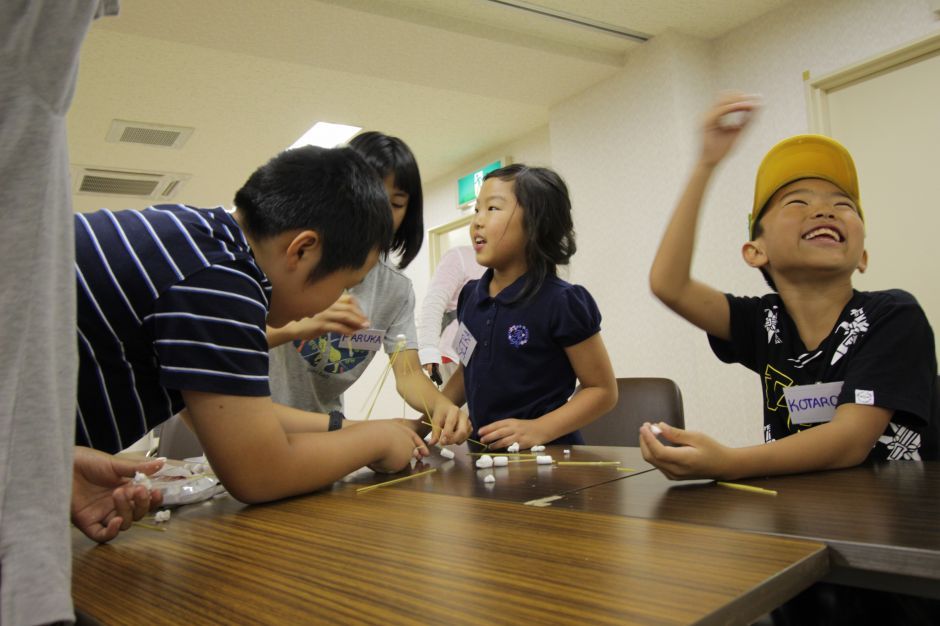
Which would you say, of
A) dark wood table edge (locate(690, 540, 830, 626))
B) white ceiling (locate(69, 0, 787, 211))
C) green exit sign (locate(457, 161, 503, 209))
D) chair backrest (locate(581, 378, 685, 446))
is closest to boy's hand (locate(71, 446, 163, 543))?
dark wood table edge (locate(690, 540, 830, 626))

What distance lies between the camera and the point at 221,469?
0.86 m

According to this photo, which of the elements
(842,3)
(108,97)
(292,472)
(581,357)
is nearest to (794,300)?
(581,357)

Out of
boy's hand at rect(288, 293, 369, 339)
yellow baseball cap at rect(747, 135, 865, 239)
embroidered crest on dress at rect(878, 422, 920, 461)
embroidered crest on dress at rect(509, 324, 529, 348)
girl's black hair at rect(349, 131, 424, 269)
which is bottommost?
embroidered crest on dress at rect(878, 422, 920, 461)

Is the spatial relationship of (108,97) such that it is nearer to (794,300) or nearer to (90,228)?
(90,228)

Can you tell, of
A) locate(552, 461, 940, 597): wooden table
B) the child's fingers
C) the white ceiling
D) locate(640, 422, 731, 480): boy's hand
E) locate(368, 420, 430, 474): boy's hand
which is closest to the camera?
locate(552, 461, 940, 597): wooden table

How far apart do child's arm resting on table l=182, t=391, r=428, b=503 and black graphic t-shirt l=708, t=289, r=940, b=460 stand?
2.78ft

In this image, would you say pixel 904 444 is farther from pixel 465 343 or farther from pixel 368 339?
pixel 368 339

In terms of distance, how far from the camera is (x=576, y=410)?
1.62 metres

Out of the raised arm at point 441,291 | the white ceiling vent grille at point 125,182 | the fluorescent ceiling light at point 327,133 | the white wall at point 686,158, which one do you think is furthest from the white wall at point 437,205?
the white ceiling vent grille at point 125,182

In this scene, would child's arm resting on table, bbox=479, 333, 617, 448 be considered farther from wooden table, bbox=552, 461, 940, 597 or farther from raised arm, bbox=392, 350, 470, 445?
wooden table, bbox=552, 461, 940, 597

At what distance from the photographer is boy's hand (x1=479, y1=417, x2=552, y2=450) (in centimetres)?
143

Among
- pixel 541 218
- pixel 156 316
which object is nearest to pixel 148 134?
pixel 541 218

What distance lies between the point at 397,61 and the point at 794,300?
3259 millimetres

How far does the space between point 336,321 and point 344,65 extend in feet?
10.5
